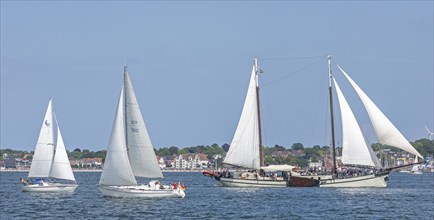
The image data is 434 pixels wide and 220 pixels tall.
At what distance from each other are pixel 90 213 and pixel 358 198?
24.3 m

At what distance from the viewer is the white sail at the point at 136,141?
236ft

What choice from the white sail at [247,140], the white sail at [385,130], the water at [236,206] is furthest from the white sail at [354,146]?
the white sail at [247,140]

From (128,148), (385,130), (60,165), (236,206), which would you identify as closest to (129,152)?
(128,148)

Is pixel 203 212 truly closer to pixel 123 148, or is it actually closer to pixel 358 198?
pixel 123 148

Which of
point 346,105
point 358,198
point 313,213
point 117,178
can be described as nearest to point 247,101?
point 346,105

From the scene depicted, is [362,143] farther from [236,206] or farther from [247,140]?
[236,206]

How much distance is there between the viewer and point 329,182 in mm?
95125

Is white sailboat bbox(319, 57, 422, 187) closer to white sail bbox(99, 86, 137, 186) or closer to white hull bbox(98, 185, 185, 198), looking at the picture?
white hull bbox(98, 185, 185, 198)

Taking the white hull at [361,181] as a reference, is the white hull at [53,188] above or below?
below

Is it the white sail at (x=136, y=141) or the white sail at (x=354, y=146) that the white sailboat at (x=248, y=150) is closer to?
the white sail at (x=354, y=146)

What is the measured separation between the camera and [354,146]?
92188 mm

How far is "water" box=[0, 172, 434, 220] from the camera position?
6212 centimetres

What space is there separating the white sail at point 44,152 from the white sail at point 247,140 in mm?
19122

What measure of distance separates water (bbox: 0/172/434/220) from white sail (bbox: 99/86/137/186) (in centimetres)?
150
